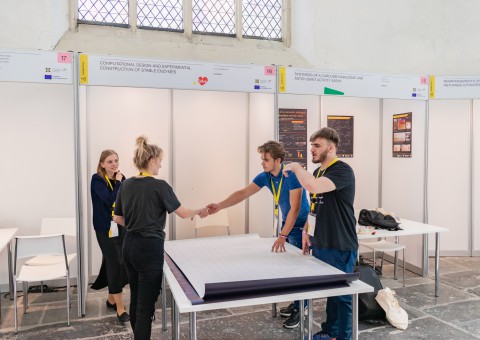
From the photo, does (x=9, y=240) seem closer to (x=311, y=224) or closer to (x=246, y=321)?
(x=246, y=321)

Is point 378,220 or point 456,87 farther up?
point 456,87

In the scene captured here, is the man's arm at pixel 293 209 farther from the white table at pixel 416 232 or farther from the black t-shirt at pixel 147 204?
the white table at pixel 416 232

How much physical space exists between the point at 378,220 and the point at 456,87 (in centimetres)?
192

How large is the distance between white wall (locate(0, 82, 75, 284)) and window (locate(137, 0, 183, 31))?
1.54 metres

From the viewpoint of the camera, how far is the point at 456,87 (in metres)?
4.86

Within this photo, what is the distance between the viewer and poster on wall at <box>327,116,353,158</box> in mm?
5445

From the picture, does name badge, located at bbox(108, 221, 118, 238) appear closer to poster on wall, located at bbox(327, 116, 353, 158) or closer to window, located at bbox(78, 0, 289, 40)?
window, located at bbox(78, 0, 289, 40)

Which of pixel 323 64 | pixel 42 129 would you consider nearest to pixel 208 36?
pixel 323 64

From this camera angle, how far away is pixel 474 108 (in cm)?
563

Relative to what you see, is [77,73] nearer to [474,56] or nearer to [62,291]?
[62,291]

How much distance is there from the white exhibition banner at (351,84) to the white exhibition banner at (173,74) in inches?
8.5

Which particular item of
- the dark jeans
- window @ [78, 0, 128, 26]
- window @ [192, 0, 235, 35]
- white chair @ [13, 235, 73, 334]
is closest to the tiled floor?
white chair @ [13, 235, 73, 334]

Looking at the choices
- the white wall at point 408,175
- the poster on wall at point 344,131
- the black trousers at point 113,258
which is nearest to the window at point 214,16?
the poster on wall at point 344,131

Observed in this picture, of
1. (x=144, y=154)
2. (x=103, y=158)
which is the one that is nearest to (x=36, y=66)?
(x=103, y=158)
